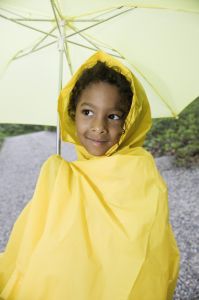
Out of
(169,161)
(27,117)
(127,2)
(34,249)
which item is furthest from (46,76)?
(169,161)

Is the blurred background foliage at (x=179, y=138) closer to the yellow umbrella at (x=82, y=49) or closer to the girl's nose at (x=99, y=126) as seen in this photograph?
the yellow umbrella at (x=82, y=49)

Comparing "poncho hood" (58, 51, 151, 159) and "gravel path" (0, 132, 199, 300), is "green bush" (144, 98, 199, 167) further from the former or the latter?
"poncho hood" (58, 51, 151, 159)

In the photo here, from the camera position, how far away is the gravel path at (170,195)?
4009 mm

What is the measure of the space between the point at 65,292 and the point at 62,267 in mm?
103

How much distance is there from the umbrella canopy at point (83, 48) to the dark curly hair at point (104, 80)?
29 centimetres

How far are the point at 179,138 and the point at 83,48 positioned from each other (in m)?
5.63

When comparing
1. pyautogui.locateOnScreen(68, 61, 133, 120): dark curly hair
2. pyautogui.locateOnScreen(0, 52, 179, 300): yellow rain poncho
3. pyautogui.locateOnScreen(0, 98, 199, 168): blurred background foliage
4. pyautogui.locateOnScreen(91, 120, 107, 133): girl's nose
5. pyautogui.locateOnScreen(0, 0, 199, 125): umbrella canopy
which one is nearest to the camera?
pyautogui.locateOnScreen(0, 52, 179, 300): yellow rain poncho

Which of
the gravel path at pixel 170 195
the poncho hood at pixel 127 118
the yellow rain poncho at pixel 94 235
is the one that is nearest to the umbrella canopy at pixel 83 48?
the poncho hood at pixel 127 118

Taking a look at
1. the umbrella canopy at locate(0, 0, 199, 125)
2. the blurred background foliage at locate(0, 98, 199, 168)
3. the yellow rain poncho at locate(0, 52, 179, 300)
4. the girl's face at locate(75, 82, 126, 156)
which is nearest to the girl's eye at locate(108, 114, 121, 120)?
the girl's face at locate(75, 82, 126, 156)

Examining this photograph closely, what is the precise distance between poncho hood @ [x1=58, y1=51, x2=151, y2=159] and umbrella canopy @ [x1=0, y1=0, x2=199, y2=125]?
286mm

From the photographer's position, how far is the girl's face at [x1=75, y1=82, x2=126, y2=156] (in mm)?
1999

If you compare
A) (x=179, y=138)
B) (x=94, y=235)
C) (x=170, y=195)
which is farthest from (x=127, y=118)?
(x=179, y=138)

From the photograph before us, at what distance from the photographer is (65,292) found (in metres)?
1.79

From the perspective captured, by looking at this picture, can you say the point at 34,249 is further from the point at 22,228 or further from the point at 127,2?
the point at 127,2
